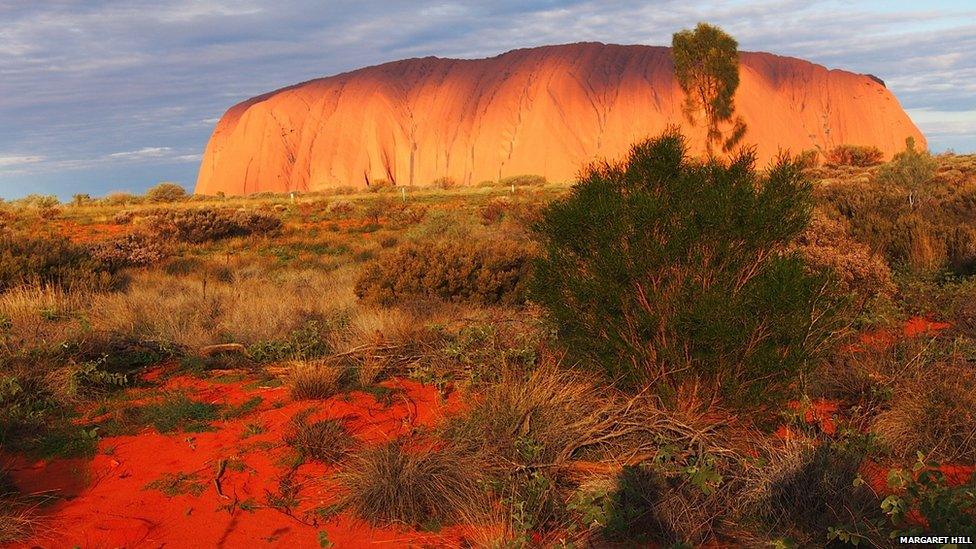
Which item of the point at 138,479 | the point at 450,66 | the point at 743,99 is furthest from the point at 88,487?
the point at 450,66

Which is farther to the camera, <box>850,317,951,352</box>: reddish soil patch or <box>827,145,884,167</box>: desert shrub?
<box>827,145,884,167</box>: desert shrub

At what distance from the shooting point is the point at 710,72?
26594 millimetres

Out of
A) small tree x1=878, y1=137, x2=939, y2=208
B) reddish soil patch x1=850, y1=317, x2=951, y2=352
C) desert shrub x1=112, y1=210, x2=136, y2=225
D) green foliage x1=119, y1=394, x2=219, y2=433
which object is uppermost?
small tree x1=878, y1=137, x2=939, y2=208

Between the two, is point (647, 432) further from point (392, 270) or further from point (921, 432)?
point (392, 270)

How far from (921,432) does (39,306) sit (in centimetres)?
871

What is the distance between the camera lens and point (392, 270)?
29.4 feet

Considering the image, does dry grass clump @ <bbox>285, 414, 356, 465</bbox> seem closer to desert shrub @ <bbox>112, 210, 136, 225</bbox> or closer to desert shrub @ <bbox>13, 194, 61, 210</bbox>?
desert shrub @ <bbox>112, 210, 136, 225</bbox>

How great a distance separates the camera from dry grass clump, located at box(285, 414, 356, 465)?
4316mm

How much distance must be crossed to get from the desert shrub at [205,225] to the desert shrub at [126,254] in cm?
435

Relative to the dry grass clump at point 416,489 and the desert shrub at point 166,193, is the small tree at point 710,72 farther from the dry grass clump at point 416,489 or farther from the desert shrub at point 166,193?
the desert shrub at point 166,193

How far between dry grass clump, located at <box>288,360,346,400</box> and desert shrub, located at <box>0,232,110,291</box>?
17.4ft

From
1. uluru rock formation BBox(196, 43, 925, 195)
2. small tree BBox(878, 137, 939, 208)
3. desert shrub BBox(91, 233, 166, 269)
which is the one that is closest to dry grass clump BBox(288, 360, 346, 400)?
desert shrub BBox(91, 233, 166, 269)

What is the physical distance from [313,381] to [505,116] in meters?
59.1

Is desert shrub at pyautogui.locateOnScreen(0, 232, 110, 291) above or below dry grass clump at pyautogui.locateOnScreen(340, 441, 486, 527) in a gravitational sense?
above
